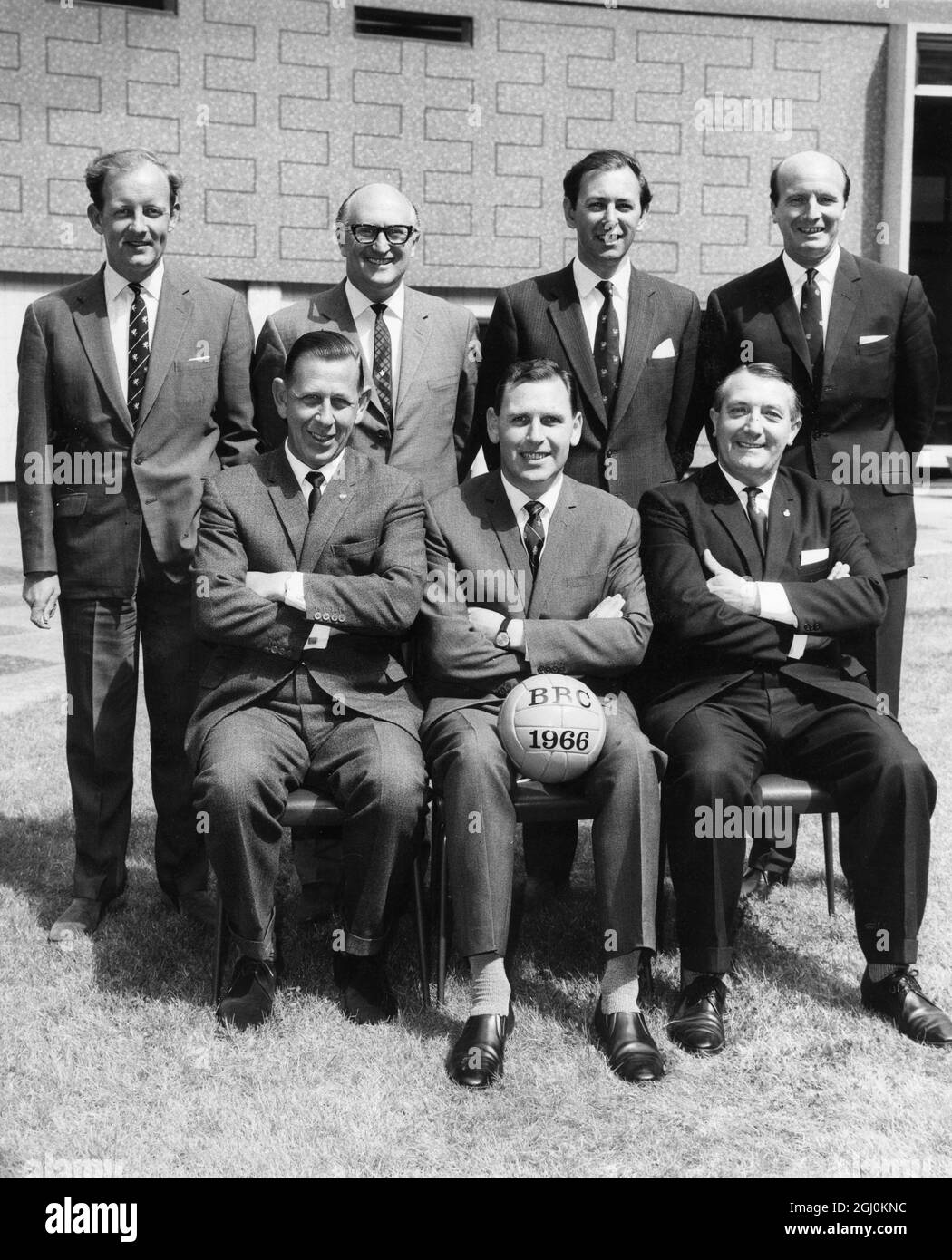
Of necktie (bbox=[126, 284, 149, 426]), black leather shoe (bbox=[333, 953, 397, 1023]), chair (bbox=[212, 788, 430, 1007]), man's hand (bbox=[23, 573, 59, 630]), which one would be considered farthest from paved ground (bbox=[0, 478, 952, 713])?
black leather shoe (bbox=[333, 953, 397, 1023])

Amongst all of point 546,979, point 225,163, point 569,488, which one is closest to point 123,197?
point 569,488

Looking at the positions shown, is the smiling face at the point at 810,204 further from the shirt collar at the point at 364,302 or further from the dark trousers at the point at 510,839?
the dark trousers at the point at 510,839

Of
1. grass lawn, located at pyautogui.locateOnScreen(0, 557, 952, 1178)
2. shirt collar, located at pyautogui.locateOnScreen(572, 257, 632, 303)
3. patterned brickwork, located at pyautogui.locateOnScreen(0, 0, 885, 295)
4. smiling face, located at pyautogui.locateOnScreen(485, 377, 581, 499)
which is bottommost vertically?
grass lawn, located at pyautogui.locateOnScreen(0, 557, 952, 1178)

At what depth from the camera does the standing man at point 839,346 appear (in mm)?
4652

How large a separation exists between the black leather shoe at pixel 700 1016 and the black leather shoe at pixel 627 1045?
99 millimetres

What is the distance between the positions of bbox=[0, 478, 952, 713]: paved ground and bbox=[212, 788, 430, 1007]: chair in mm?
4125

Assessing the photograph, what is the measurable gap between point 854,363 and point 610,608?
1.29m

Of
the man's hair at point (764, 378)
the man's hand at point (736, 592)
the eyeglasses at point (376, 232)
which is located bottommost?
the man's hand at point (736, 592)

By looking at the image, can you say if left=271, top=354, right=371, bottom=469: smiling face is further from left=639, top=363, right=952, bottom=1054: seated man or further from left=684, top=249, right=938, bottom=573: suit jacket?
A: left=684, top=249, right=938, bottom=573: suit jacket

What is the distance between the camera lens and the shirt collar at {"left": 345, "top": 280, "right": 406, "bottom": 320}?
15.5 feet

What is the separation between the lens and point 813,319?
4.69m

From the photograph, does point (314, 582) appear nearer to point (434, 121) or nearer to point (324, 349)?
point (324, 349)

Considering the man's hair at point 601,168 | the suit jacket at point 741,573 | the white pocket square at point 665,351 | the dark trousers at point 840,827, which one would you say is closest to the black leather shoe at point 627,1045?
the dark trousers at point 840,827

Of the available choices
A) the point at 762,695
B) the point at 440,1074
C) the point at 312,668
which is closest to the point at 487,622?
the point at 312,668
